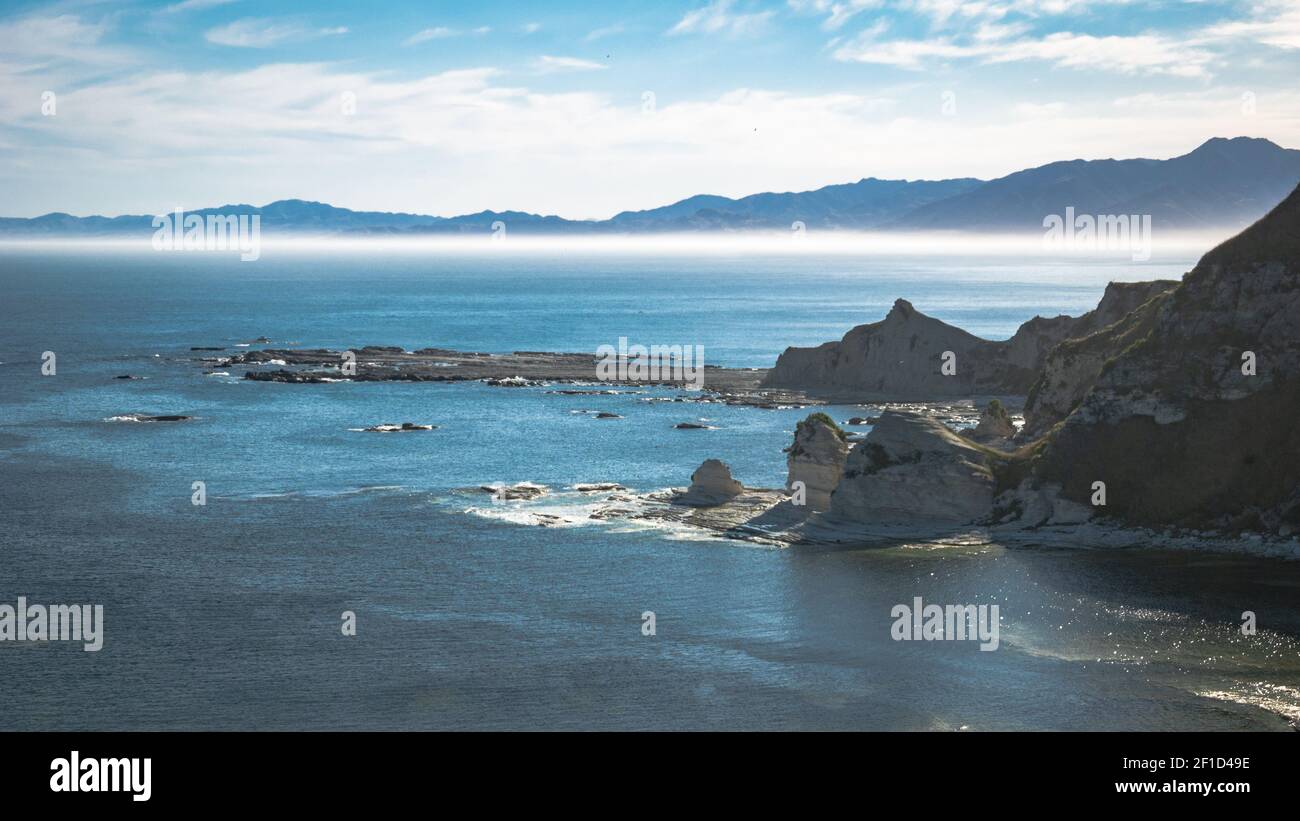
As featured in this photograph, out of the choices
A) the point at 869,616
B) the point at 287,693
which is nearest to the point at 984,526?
the point at 869,616

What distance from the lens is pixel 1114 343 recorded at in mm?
79750

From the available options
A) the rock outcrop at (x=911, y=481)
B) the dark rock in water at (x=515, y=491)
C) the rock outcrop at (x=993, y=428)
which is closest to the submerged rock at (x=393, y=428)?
the dark rock in water at (x=515, y=491)

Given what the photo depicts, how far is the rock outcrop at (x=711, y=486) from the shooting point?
238 ft

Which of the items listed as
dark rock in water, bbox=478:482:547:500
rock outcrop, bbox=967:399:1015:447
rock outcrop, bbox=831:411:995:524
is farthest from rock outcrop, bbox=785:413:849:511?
rock outcrop, bbox=967:399:1015:447

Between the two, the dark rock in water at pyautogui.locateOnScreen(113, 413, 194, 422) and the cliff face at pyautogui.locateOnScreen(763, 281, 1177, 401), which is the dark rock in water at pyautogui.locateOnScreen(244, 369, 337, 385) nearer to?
the dark rock in water at pyautogui.locateOnScreen(113, 413, 194, 422)

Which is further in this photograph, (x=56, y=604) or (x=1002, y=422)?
(x=1002, y=422)

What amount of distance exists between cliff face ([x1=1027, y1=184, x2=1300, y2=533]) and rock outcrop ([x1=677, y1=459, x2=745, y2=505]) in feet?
53.1

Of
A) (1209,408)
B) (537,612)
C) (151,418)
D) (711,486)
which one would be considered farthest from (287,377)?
(1209,408)

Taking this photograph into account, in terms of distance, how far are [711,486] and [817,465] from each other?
6433 mm

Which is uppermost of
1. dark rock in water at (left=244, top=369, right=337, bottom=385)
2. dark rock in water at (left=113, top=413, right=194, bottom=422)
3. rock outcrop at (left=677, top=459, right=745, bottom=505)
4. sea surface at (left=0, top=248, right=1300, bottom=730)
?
dark rock in water at (left=244, top=369, right=337, bottom=385)

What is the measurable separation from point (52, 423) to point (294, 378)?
2999 centimetres

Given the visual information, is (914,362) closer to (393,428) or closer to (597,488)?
(393,428)

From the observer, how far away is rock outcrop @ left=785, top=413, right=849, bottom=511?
228ft
